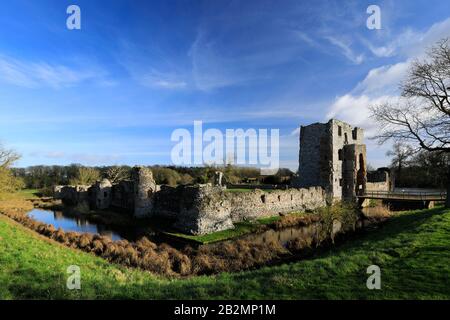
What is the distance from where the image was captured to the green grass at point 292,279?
718cm

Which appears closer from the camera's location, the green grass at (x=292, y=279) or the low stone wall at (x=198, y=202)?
the green grass at (x=292, y=279)

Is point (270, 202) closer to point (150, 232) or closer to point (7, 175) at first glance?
point (150, 232)

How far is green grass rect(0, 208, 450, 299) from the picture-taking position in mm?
7176

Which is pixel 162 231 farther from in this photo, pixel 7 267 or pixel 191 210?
pixel 7 267

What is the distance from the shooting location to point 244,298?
7.02 meters

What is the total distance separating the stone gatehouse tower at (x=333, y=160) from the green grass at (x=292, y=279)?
23.7 m

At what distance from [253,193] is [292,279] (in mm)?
18647

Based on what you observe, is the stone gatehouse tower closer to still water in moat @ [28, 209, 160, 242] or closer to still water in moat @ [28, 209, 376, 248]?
still water in moat @ [28, 209, 376, 248]

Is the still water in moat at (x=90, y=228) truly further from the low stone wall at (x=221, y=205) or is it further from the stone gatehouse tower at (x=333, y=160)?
the stone gatehouse tower at (x=333, y=160)

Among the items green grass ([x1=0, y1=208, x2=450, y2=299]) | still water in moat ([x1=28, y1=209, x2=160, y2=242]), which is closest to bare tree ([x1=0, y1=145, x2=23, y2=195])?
still water in moat ([x1=28, y1=209, x2=160, y2=242])

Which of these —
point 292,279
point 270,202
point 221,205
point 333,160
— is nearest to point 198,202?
point 221,205

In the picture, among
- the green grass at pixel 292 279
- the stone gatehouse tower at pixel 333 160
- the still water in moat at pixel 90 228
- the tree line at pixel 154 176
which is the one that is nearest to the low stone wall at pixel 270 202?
the stone gatehouse tower at pixel 333 160

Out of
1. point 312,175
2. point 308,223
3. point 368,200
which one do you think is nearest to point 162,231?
point 308,223
